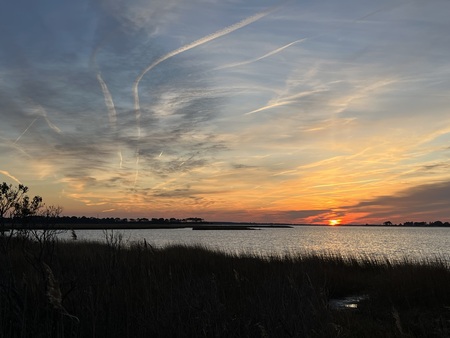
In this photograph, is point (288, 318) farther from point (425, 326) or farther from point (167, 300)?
point (425, 326)

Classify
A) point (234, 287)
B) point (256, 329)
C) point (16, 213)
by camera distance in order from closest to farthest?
point (256, 329) < point (234, 287) < point (16, 213)

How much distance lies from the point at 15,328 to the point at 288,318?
12.1 feet

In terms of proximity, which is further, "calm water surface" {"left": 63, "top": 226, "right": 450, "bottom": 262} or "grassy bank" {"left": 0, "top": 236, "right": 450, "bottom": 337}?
"calm water surface" {"left": 63, "top": 226, "right": 450, "bottom": 262}

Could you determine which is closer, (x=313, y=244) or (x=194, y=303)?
(x=194, y=303)

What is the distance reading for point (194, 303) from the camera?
5.70 m

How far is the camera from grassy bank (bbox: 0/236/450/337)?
4.93 metres

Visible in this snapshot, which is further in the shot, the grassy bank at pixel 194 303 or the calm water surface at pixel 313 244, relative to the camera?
the calm water surface at pixel 313 244

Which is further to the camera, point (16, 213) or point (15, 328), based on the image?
point (16, 213)

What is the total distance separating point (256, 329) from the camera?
552 centimetres

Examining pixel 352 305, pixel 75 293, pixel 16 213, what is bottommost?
pixel 352 305

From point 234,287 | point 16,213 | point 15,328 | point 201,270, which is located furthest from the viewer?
point 16,213

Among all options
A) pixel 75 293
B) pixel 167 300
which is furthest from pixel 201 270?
pixel 75 293

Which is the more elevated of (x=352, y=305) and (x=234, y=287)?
(x=234, y=287)

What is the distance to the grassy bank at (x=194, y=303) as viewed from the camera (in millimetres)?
4934
